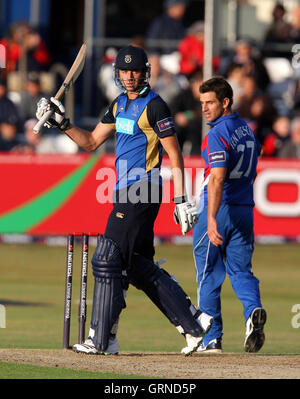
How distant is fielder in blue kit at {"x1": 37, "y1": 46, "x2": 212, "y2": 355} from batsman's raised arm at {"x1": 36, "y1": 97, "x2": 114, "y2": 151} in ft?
0.07

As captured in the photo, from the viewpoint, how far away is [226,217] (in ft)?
30.8

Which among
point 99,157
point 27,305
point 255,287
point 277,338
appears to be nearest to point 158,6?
point 99,157

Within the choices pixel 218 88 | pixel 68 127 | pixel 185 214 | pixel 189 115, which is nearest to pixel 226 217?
pixel 185 214

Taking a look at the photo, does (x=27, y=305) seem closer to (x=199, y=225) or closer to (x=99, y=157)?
(x=199, y=225)

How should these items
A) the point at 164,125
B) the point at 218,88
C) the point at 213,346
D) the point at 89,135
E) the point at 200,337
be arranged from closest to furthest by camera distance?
the point at 164,125, the point at 200,337, the point at 89,135, the point at 218,88, the point at 213,346

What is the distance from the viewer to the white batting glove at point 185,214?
28.6ft

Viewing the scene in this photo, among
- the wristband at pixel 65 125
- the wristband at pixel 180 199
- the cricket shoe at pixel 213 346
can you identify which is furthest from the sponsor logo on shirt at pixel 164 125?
the cricket shoe at pixel 213 346

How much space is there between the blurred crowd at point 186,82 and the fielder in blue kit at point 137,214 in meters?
10.5

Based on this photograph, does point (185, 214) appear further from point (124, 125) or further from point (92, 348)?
point (92, 348)

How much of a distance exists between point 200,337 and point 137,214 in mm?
1134

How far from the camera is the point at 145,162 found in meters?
8.72

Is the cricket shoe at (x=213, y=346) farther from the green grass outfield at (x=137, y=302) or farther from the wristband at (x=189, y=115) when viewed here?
the wristband at (x=189, y=115)

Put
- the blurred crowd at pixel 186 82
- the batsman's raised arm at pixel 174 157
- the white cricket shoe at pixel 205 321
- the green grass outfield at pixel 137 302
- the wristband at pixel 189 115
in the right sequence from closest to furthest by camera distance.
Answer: the batsman's raised arm at pixel 174 157 → the white cricket shoe at pixel 205 321 → the green grass outfield at pixel 137 302 → the wristband at pixel 189 115 → the blurred crowd at pixel 186 82

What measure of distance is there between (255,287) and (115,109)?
1.89 meters
